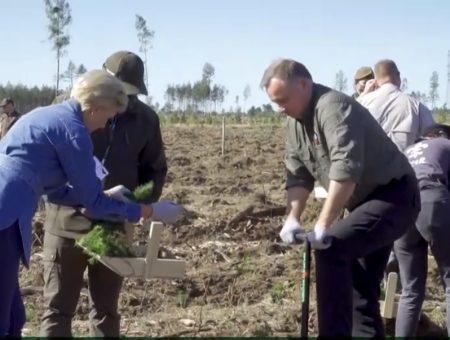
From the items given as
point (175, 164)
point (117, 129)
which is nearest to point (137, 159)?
point (117, 129)

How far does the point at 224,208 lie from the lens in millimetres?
13320

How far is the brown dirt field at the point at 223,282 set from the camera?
6.53 meters

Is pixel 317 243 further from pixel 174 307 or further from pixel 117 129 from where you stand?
pixel 174 307

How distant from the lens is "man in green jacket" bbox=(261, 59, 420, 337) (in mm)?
4688

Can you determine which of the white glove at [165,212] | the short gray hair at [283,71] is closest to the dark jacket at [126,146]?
the white glove at [165,212]

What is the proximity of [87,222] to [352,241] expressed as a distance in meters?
1.45

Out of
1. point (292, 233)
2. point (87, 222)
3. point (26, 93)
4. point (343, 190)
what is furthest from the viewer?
point (26, 93)

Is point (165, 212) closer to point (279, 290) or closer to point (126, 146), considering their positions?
point (126, 146)

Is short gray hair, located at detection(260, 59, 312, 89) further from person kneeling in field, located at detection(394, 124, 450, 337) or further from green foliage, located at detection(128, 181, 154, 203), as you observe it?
person kneeling in field, located at detection(394, 124, 450, 337)

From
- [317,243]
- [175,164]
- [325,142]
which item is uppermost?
[325,142]

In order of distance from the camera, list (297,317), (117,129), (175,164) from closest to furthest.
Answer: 1. (117,129)
2. (297,317)
3. (175,164)

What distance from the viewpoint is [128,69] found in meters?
5.33

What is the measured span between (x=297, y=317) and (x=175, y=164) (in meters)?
13.4

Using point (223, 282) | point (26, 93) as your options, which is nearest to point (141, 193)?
point (223, 282)
